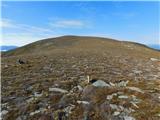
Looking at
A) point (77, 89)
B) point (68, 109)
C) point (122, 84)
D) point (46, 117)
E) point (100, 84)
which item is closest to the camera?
point (46, 117)

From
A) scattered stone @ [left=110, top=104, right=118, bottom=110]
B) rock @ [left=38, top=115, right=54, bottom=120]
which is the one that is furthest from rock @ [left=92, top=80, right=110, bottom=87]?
rock @ [left=38, top=115, right=54, bottom=120]

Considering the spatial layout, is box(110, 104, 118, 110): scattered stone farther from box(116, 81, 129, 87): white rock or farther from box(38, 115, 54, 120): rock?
box(116, 81, 129, 87): white rock

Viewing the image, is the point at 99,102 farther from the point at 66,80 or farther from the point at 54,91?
the point at 66,80

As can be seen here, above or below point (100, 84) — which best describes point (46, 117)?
below

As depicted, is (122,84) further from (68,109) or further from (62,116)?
(62,116)

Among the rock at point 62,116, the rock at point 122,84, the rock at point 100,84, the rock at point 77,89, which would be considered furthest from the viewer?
the rock at point 122,84

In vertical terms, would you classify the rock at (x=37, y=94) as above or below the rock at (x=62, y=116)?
above

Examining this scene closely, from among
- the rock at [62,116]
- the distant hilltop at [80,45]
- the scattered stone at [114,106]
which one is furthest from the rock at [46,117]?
the distant hilltop at [80,45]

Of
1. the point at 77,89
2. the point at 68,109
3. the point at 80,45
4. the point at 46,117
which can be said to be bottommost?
the point at 46,117

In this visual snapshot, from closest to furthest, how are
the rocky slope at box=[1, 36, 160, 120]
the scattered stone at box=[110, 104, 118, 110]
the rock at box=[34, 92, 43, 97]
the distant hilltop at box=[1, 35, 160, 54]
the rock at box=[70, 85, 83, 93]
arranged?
the rocky slope at box=[1, 36, 160, 120], the scattered stone at box=[110, 104, 118, 110], the rock at box=[34, 92, 43, 97], the rock at box=[70, 85, 83, 93], the distant hilltop at box=[1, 35, 160, 54]

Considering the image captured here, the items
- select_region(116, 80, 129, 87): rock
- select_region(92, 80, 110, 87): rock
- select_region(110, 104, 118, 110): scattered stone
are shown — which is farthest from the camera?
select_region(116, 80, 129, 87): rock

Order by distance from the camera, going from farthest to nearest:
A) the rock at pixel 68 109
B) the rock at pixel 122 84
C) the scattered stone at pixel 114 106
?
the rock at pixel 122 84 → the scattered stone at pixel 114 106 → the rock at pixel 68 109

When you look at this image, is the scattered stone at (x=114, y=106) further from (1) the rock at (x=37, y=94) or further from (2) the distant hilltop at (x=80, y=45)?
(2) the distant hilltop at (x=80, y=45)

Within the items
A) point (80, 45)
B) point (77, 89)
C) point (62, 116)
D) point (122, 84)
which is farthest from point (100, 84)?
point (80, 45)
